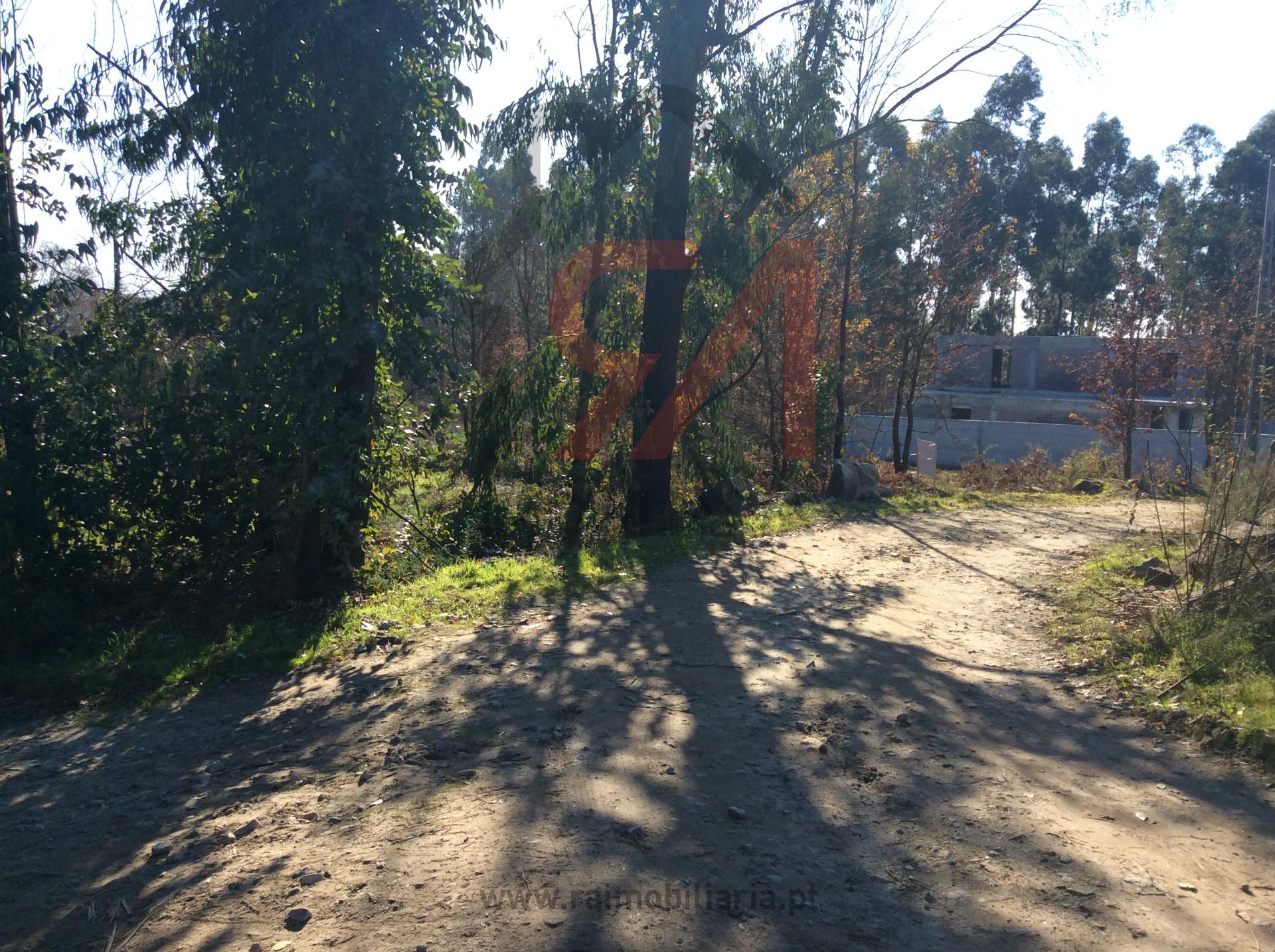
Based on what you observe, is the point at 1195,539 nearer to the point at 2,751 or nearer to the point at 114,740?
the point at 114,740

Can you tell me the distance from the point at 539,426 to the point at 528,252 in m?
15.5

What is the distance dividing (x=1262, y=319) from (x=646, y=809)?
17.4 meters

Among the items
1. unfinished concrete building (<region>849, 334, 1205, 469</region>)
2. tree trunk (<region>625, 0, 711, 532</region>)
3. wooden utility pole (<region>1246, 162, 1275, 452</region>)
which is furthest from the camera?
unfinished concrete building (<region>849, 334, 1205, 469</region>)

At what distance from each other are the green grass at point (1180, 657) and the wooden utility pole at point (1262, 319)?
9.34 m

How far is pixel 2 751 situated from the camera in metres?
6.41

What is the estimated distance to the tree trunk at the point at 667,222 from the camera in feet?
41.0

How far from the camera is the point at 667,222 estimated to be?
13.3 metres

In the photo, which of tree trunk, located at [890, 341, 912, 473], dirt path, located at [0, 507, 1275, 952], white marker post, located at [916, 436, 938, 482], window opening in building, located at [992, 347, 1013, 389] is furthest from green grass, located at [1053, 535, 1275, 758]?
window opening in building, located at [992, 347, 1013, 389]

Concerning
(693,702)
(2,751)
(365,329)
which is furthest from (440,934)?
(365,329)

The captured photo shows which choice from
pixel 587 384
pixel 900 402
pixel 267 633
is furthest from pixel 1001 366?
pixel 267 633

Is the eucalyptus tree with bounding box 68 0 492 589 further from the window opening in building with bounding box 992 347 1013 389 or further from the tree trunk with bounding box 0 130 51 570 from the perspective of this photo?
the window opening in building with bounding box 992 347 1013 389

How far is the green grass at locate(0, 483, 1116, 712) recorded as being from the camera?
299 inches

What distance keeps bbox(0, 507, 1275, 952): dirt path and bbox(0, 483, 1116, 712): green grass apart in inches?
24.6

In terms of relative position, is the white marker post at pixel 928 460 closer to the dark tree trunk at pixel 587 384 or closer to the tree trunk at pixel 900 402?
the tree trunk at pixel 900 402
